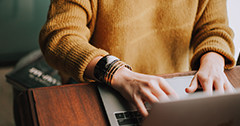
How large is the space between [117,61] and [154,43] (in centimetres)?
34

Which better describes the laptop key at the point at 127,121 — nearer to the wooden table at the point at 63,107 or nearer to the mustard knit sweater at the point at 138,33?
the wooden table at the point at 63,107

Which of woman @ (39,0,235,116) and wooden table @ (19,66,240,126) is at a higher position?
woman @ (39,0,235,116)

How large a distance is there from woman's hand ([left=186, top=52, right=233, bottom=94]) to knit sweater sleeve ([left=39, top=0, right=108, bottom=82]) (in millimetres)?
234

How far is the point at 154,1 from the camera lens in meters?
0.66

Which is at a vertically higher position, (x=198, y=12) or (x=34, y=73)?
(x=198, y=12)

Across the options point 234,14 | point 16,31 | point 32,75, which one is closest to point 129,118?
point 234,14

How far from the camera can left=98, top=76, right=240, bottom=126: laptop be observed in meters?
0.22

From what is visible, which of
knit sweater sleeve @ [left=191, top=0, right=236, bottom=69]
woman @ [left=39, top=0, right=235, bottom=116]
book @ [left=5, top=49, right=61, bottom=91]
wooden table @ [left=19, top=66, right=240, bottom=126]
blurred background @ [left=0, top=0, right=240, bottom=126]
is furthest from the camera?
blurred background @ [left=0, top=0, right=240, bottom=126]

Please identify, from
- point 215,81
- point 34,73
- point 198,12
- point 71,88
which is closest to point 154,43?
point 198,12

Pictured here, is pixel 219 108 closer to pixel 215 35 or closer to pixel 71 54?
pixel 71 54

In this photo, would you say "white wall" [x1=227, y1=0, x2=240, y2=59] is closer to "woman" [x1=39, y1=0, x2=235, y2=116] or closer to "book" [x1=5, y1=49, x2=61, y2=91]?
"woman" [x1=39, y1=0, x2=235, y2=116]

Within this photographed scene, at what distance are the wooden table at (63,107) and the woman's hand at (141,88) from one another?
6cm

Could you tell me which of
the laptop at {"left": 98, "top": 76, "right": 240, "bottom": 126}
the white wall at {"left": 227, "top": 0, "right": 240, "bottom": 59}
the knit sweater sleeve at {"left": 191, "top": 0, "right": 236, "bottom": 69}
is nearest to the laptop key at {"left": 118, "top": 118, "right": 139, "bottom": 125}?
the laptop at {"left": 98, "top": 76, "right": 240, "bottom": 126}

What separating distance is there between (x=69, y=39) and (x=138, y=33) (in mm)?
281
